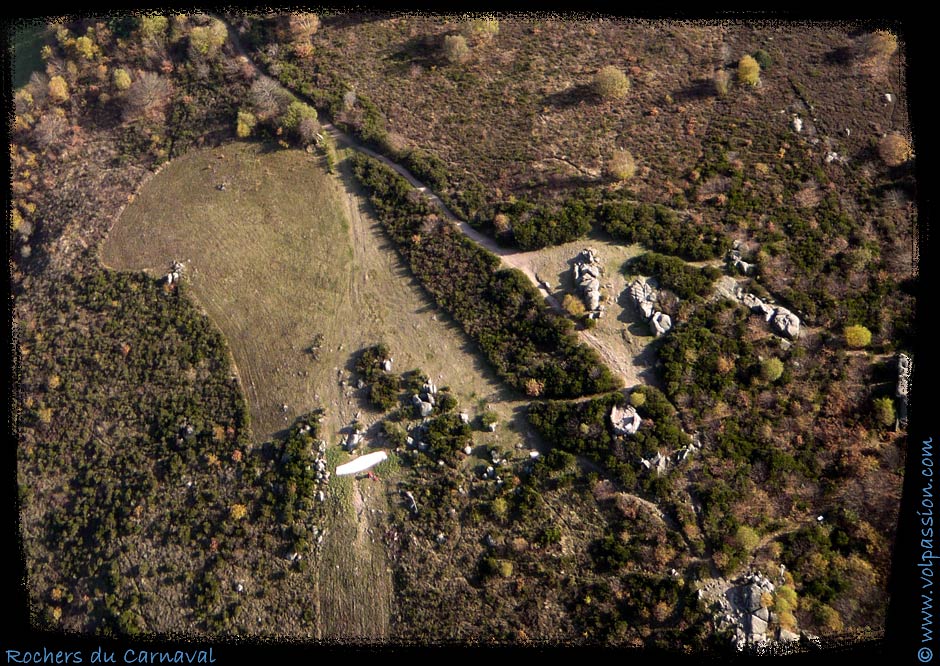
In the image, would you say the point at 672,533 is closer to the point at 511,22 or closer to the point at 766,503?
the point at 766,503

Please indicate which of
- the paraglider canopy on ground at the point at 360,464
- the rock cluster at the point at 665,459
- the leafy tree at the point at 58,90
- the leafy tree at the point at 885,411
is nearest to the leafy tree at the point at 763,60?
the leafy tree at the point at 885,411

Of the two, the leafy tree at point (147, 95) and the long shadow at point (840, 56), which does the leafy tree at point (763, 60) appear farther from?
the leafy tree at point (147, 95)

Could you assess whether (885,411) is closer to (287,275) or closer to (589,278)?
(589,278)

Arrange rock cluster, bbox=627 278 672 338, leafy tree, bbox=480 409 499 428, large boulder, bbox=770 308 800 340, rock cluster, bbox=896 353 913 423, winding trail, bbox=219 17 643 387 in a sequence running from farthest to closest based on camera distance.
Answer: rock cluster, bbox=627 278 672 338 → winding trail, bbox=219 17 643 387 → large boulder, bbox=770 308 800 340 → leafy tree, bbox=480 409 499 428 → rock cluster, bbox=896 353 913 423

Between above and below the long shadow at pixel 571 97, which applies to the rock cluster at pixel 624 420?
below

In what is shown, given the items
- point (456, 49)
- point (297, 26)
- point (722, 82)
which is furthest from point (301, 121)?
point (722, 82)

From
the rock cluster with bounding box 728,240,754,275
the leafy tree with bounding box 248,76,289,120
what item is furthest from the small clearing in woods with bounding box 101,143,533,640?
the rock cluster with bounding box 728,240,754,275

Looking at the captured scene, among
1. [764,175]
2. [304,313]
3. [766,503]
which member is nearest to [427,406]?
[304,313]

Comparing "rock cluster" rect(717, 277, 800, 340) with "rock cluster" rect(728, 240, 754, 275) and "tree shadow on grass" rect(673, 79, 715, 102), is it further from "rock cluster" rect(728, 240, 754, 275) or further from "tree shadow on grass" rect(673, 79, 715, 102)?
"tree shadow on grass" rect(673, 79, 715, 102)
